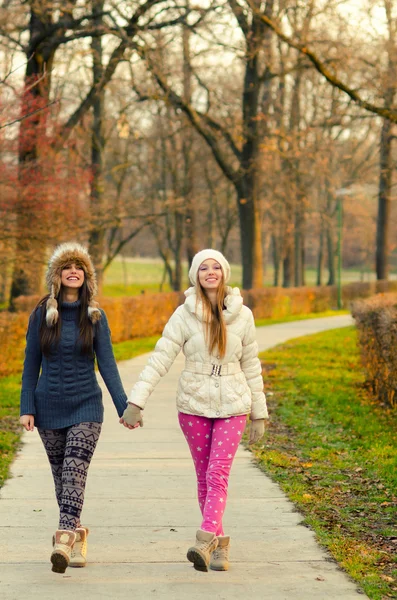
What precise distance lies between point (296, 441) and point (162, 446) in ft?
4.70

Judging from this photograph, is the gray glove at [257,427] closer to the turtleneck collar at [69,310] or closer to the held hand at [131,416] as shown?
the held hand at [131,416]

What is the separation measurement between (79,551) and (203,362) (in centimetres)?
121

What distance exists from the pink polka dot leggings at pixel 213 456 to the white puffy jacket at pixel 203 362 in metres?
0.09

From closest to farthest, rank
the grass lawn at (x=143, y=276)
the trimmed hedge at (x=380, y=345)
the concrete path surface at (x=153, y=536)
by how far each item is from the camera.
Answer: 1. the concrete path surface at (x=153, y=536)
2. the trimmed hedge at (x=380, y=345)
3. the grass lawn at (x=143, y=276)

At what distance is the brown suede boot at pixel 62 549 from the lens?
16.8 feet

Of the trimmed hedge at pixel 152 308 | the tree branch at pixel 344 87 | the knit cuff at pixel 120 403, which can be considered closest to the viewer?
the knit cuff at pixel 120 403

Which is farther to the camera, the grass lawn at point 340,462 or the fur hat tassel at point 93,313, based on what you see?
the grass lawn at point 340,462

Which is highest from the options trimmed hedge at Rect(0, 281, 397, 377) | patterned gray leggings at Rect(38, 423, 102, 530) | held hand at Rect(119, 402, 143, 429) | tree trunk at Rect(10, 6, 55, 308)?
tree trunk at Rect(10, 6, 55, 308)

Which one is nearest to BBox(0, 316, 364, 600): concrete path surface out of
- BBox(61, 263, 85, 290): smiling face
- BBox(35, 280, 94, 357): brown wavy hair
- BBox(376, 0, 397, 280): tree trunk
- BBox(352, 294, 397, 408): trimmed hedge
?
BBox(35, 280, 94, 357): brown wavy hair

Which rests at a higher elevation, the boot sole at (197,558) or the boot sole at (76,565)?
the boot sole at (197,558)

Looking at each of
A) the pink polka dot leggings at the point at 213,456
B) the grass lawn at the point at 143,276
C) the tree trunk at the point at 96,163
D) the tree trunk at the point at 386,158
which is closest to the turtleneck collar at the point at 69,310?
the pink polka dot leggings at the point at 213,456

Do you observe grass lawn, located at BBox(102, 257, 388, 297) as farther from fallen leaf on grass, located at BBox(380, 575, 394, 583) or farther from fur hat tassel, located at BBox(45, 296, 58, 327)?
fallen leaf on grass, located at BBox(380, 575, 394, 583)

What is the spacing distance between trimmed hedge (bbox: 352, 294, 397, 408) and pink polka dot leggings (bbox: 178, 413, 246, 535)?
5.47 metres

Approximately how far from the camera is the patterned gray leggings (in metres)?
5.38
